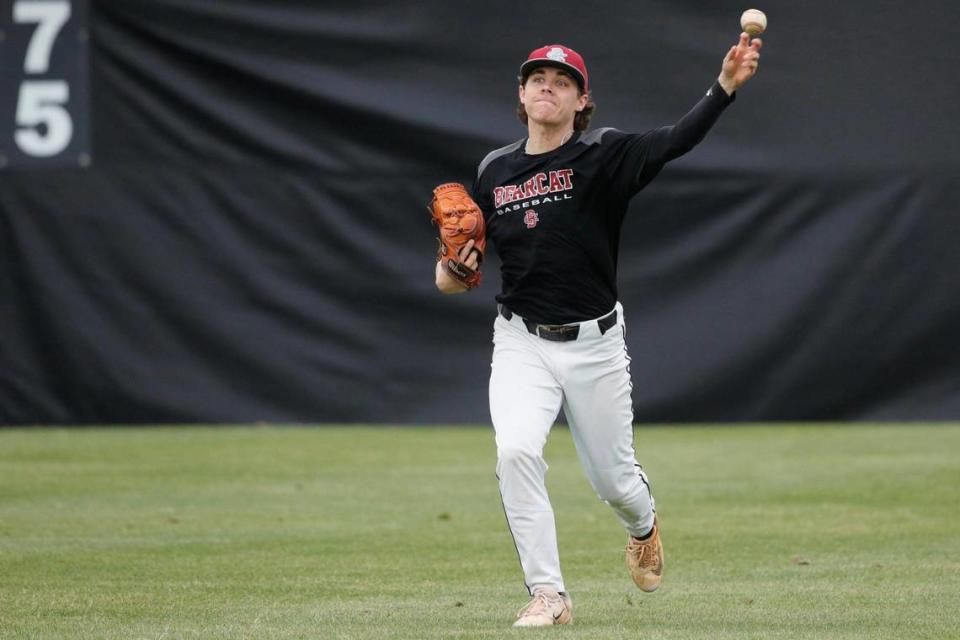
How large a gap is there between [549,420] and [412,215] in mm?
7177

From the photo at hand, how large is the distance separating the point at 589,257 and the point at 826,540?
8.24 feet

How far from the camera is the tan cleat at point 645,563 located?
6055 mm

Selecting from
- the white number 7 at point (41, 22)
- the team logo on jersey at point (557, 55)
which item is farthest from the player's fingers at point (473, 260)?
the white number 7 at point (41, 22)

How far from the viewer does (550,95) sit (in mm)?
5867

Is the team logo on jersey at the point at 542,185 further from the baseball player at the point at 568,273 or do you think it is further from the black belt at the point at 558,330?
the black belt at the point at 558,330

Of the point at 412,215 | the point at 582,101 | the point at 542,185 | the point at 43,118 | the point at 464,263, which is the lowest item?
the point at 412,215

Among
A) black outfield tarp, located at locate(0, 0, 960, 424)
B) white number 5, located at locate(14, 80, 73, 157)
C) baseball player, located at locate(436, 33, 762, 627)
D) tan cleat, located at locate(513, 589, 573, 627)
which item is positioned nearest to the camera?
tan cleat, located at locate(513, 589, 573, 627)

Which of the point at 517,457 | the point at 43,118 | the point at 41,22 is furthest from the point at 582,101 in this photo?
the point at 41,22

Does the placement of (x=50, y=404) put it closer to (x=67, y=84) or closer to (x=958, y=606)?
(x=67, y=84)

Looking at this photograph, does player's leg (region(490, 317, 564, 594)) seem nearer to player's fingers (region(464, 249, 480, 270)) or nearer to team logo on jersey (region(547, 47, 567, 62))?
player's fingers (region(464, 249, 480, 270))

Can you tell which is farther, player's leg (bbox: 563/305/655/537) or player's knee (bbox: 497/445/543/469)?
player's leg (bbox: 563/305/655/537)

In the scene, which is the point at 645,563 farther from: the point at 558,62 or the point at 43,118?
the point at 43,118

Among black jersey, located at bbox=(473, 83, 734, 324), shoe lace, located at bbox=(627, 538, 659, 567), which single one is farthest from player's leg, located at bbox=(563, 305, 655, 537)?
shoe lace, located at bbox=(627, 538, 659, 567)

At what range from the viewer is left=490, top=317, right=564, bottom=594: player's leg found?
18.1 ft
